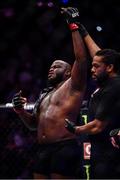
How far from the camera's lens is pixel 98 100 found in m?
2.13

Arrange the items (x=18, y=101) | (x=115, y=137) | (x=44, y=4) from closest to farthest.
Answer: (x=115, y=137) → (x=18, y=101) → (x=44, y=4)

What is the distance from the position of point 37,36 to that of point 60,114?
1.82m

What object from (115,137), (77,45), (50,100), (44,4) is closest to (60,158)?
(50,100)

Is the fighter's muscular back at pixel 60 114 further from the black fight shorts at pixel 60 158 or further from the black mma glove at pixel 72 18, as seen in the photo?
the black mma glove at pixel 72 18

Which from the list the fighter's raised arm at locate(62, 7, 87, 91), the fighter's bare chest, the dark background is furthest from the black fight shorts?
the dark background

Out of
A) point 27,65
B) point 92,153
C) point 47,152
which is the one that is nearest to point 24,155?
point 47,152

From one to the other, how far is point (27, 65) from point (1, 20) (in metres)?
0.52

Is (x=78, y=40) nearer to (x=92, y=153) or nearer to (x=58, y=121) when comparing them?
(x=58, y=121)

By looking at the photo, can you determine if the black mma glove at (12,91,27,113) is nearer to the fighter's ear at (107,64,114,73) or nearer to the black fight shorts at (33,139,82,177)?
the black fight shorts at (33,139,82,177)

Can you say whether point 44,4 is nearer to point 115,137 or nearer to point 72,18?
point 72,18

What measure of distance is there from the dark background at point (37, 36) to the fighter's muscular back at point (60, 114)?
102 cm

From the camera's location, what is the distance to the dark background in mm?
3793

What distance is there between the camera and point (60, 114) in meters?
2.49

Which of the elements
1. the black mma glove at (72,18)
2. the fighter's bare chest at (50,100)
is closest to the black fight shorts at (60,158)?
the fighter's bare chest at (50,100)
